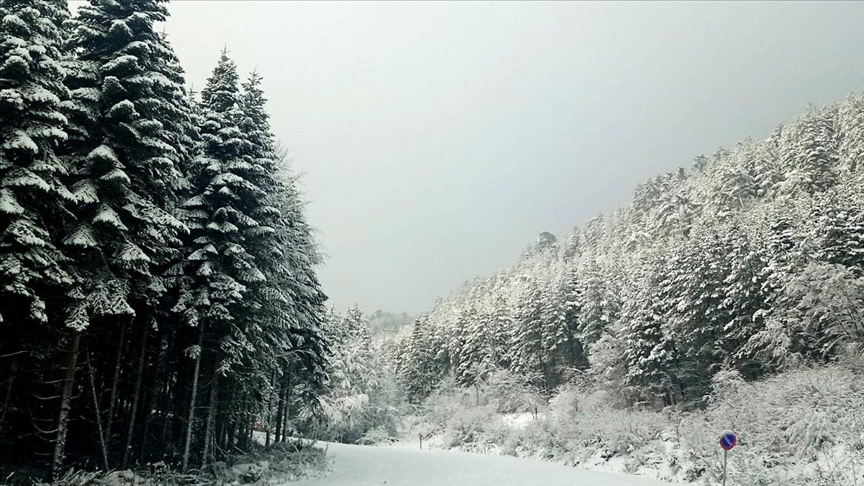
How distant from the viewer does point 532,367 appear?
189 ft

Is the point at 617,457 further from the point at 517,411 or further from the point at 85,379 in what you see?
the point at 517,411

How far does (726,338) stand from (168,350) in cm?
3510

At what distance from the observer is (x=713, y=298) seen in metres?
35.8

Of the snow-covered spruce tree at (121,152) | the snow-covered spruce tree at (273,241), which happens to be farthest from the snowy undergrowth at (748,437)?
the snow-covered spruce tree at (121,152)

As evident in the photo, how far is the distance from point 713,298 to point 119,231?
3805 centimetres

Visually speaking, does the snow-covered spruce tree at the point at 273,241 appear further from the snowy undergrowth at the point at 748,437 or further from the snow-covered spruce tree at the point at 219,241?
the snowy undergrowth at the point at 748,437

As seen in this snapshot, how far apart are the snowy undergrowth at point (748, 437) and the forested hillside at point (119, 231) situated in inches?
636

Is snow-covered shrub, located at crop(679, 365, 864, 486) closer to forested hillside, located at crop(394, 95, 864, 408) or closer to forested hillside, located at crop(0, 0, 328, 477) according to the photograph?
forested hillside, located at crop(394, 95, 864, 408)

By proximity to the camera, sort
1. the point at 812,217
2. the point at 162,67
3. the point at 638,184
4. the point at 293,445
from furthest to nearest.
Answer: the point at 638,184 < the point at 812,217 < the point at 293,445 < the point at 162,67

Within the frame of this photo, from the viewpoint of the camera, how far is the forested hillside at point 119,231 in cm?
1040

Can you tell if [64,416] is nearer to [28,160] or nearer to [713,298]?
[28,160]

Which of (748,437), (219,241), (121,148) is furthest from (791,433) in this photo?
(121,148)

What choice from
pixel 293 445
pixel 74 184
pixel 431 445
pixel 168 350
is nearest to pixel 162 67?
pixel 74 184

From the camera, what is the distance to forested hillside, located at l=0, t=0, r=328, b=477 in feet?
34.1
